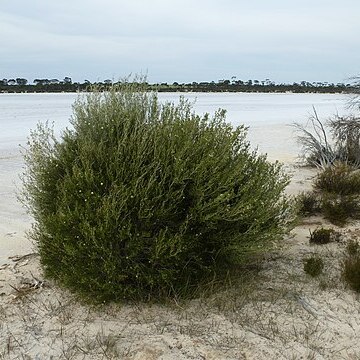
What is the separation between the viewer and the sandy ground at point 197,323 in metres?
4.78

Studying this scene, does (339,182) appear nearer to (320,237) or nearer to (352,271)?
(320,237)

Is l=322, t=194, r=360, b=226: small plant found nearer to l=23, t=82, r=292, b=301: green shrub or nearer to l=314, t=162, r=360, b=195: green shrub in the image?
l=314, t=162, r=360, b=195: green shrub

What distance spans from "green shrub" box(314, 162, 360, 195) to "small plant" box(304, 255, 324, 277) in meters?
4.30

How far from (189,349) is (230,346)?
15.1 inches

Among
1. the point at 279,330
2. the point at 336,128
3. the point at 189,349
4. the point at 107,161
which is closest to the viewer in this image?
the point at 189,349

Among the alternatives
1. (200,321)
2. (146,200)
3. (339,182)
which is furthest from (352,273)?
(339,182)

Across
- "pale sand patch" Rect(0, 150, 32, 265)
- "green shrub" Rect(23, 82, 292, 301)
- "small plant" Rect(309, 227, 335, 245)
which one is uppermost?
"green shrub" Rect(23, 82, 292, 301)

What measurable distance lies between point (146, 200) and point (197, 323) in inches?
50.8

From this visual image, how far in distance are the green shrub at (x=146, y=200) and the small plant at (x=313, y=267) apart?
27.1 inches

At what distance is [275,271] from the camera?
256 inches

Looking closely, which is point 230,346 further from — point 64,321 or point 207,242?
point 64,321

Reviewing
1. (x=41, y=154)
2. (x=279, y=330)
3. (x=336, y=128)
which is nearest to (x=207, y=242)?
(x=279, y=330)

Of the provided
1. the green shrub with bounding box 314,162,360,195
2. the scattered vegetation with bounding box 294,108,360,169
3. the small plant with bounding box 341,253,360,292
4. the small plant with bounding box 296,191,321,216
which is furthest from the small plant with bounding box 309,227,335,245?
the scattered vegetation with bounding box 294,108,360,169

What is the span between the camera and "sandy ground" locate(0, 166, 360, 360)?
15.7ft
